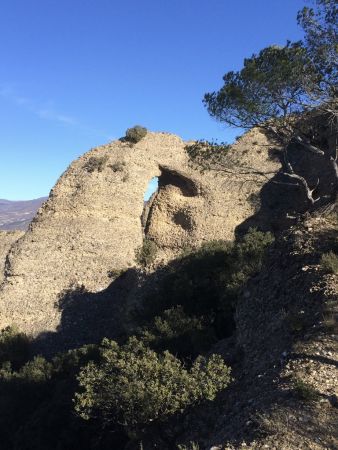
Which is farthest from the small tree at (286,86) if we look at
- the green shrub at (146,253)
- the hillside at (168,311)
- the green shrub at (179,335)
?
the green shrub at (146,253)

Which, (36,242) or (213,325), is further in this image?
(36,242)

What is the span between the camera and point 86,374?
9.52 metres

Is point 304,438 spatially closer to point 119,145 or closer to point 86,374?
point 86,374

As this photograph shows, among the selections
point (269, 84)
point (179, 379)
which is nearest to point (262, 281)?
point (179, 379)

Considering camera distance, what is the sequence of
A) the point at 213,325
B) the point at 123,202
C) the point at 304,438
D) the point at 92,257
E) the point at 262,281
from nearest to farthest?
the point at 304,438, the point at 262,281, the point at 213,325, the point at 92,257, the point at 123,202

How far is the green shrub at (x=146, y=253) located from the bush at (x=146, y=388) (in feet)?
48.4

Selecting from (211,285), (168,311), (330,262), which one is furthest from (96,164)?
(330,262)

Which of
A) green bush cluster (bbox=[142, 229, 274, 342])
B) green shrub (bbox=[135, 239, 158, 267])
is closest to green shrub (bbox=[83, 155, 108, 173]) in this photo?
green shrub (bbox=[135, 239, 158, 267])

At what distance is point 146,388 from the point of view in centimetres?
856

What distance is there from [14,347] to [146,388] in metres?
13.9

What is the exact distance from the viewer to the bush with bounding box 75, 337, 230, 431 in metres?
8.46

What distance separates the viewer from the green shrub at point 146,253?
24.8 meters

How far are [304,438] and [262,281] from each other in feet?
18.3

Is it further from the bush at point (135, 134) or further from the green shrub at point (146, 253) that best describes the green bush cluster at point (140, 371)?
the bush at point (135, 134)
